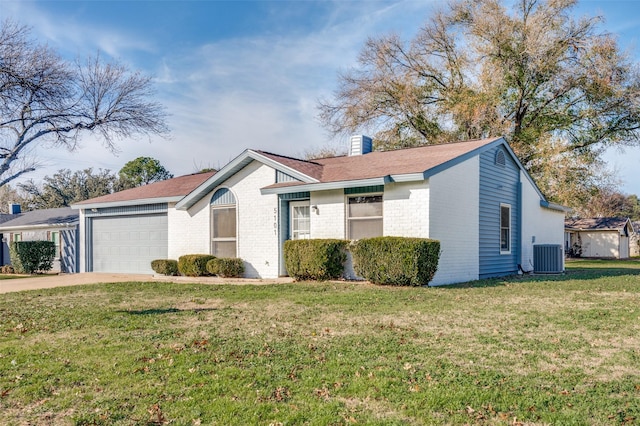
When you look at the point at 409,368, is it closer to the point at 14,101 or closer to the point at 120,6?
the point at 120,6

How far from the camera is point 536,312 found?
870 centimetres

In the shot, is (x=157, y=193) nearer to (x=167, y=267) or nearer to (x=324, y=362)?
(x=167, y=267)

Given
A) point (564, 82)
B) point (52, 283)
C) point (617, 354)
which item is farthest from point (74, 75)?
point (564, 82)

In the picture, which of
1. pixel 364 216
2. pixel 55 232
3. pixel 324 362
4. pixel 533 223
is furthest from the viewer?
pixel 55 232

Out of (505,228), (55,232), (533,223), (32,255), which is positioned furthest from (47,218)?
(533,223)

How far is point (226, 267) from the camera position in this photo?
15.8 metres

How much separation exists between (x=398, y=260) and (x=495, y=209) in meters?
5.59

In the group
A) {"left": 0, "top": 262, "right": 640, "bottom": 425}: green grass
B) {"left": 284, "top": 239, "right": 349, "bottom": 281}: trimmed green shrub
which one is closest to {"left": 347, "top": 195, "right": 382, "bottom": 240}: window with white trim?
{"left": 284, "top": 239, "right": 349, "bottom": 281}: trimmed green shrub

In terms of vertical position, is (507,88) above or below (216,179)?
above

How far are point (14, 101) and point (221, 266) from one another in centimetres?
821

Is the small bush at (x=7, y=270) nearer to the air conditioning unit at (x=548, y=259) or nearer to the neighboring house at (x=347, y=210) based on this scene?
the neighboring house at (x=347, y=210)

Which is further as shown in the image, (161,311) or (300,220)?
(300,220)

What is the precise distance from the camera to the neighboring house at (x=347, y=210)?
1378 cm

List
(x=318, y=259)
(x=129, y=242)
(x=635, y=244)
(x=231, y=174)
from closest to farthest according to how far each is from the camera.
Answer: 1. (x=318, y=259)
2. (x=231, y=174)
3. (x=129, y=242)
4. (x=635, y=244)
